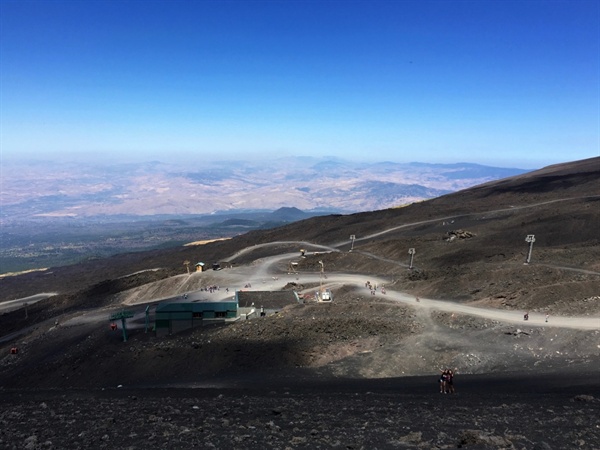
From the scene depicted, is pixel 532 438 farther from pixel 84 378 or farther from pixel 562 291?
pixel 84 378

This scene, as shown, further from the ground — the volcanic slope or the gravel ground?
the gravel ground

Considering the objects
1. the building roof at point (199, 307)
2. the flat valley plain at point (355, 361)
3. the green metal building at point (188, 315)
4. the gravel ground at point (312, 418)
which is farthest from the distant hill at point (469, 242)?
the gravel ground at point (312, 418)

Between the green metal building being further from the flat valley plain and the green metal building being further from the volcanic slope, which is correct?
the volcanic slope

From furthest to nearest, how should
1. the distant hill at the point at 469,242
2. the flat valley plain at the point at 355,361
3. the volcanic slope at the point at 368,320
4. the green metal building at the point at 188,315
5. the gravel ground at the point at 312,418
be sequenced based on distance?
the distant hill at the point at 469,242
the green metal building at the point at 188,315
the volcanic slope at the point at 368,320
the flat valley plain at the point at 355,361
the gravel ground at the point at 312,418

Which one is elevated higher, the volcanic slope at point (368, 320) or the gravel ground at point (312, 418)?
the gravel ground at point (312, 418)

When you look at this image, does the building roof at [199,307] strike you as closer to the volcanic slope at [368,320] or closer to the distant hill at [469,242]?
the volcanic slope at [368,320]

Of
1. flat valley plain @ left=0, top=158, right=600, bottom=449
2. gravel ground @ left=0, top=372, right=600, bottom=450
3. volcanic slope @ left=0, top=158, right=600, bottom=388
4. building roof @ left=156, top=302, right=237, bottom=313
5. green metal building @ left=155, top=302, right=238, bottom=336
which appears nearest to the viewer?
gravel ground @ left=0, top=372, right=600, bottom=450

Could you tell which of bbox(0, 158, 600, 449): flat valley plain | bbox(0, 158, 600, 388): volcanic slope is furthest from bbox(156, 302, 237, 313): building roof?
bbox(0, 158, 600, 388): volcanic slope
